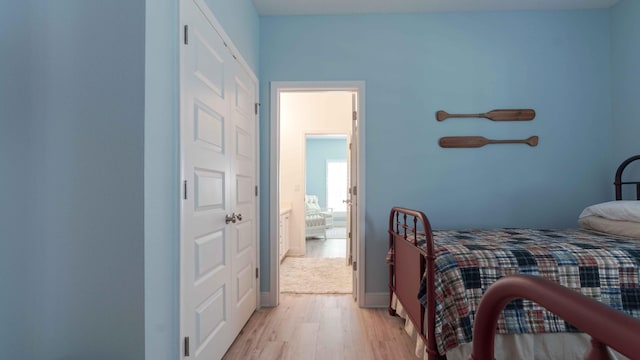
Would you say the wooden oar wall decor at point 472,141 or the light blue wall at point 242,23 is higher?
the light blue wall at point 242,23

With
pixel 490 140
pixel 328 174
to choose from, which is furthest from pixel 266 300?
pixel 328 174

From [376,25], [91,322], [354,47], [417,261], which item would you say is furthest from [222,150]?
[376,25]

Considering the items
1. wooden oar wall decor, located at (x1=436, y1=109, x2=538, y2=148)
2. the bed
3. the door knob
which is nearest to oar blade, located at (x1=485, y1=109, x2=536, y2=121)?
wooden oar wall decor, located at (x1=436, y1=109, x2=538, y2=148)

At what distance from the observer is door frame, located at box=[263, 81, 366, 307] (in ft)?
9.18

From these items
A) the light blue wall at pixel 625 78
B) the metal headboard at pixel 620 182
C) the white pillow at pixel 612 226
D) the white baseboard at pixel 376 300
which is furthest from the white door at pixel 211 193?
the light blue wall at pixel 625 78

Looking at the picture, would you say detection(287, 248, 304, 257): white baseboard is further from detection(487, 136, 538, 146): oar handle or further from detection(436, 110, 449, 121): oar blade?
detection(487, 136, 538, 146): oar handle

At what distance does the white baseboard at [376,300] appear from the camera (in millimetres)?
2762

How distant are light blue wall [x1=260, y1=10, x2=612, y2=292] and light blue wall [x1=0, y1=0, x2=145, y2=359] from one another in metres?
1.71

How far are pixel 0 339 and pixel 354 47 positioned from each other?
2.92m

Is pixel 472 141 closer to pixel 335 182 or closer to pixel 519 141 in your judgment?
pixel 519 141

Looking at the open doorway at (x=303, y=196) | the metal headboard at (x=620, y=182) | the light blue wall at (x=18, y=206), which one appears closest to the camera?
the light blue wall at (x=18, y=206)

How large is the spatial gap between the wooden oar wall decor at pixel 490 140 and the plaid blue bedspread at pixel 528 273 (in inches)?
51.6

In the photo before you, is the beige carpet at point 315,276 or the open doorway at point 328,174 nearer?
the beige carpet at point 315,276

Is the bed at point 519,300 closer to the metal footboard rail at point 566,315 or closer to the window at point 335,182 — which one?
the metal footboard rail at point 566,315
